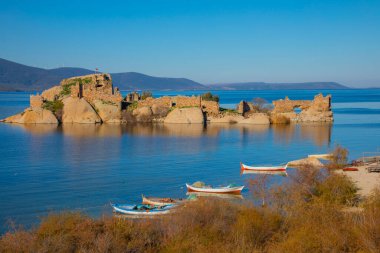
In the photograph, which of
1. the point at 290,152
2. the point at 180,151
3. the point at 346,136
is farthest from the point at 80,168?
the point at 346,136

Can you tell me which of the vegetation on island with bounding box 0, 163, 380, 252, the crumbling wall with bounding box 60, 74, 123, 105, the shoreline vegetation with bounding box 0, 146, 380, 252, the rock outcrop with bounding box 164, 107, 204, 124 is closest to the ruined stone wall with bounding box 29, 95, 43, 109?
the crumbling wall with bounding box 60, 74, 123, 105

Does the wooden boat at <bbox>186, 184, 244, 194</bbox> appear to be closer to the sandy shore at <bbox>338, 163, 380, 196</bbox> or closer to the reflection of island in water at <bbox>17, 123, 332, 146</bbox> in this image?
the sandy shore at <bbox>338, 163, 380, 196</bbox>

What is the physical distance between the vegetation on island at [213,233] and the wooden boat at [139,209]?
179 inches

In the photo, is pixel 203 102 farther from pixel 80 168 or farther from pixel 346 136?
pixel 80 168

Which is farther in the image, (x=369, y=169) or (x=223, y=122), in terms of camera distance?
(x=223, y=122)

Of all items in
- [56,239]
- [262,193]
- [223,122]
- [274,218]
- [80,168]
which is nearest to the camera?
[56,239]

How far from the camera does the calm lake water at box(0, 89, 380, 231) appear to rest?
21.0 m

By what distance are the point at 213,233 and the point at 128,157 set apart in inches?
797

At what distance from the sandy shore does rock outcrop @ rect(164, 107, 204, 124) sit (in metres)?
30.2

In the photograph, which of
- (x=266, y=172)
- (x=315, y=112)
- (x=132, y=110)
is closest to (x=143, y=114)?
(x=132, y=110)

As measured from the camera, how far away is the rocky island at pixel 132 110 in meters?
55.0

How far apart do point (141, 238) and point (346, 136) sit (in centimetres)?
3549

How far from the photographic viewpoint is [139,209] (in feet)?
60.5

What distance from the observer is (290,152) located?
34031mm
